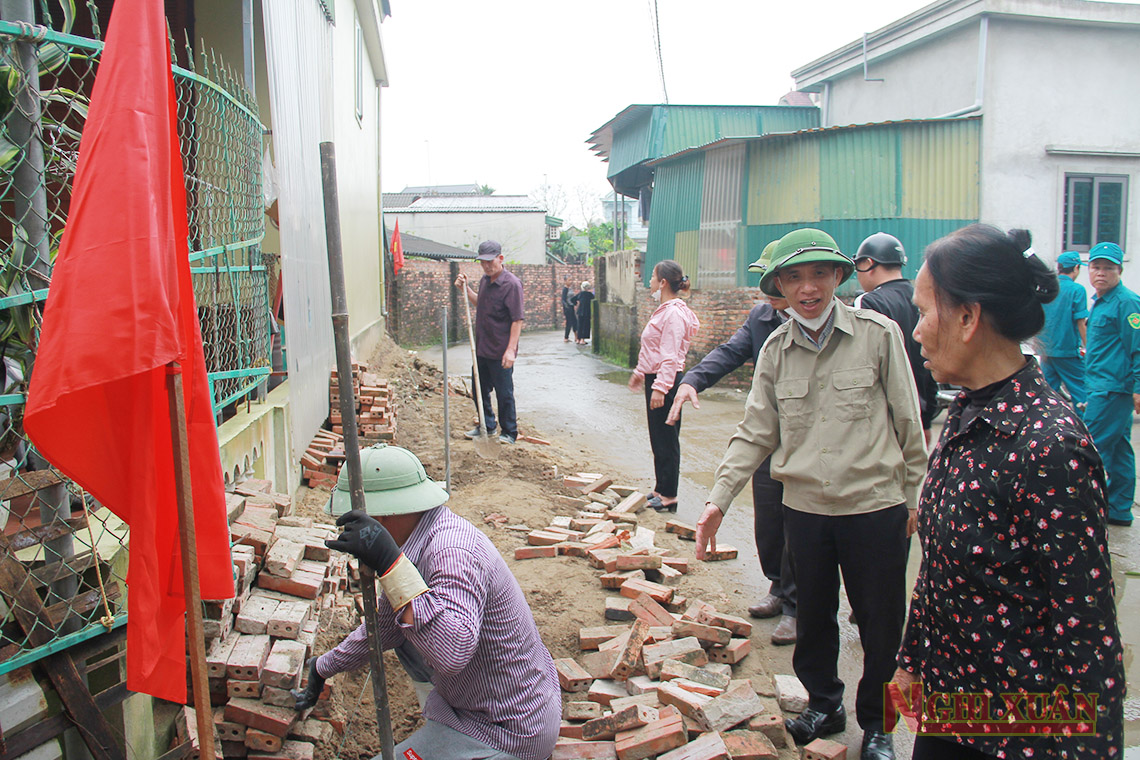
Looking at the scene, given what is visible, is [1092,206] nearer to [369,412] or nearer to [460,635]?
[369,412]

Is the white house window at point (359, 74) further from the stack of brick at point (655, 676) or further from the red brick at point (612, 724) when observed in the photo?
the red brick at point (612, 724)

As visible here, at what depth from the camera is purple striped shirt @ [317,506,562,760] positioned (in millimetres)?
2264

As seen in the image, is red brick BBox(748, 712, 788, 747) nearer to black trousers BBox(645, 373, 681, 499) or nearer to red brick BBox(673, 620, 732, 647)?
red brick BBox(673, 620, 732, 647)

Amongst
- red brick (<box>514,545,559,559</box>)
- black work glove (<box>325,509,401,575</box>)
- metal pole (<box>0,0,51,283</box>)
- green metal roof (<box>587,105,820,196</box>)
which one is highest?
green metal roof (<box>587,105,820,196</box>)

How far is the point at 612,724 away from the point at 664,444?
3.21 meters

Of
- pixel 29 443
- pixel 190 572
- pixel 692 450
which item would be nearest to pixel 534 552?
pixel 29 443

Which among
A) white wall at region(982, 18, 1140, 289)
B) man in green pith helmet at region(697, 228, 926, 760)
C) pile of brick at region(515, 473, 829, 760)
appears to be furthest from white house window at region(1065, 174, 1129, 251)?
man in green pith helmet at region(697, 228, 926, 760)

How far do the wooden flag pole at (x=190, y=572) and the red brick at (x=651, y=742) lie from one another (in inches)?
65.3

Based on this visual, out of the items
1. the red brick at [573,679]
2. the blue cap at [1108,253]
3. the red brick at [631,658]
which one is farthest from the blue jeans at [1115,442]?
the red brick at [573,679]

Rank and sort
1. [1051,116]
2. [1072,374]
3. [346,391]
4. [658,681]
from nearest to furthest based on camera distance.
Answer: [346,391] < [658,681] < [1072,374] < [1051,116]

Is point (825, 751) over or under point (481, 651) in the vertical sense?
under

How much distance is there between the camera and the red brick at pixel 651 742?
2951 millimetres

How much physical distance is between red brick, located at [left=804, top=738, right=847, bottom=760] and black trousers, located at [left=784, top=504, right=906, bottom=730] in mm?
136

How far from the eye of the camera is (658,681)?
137 inches
